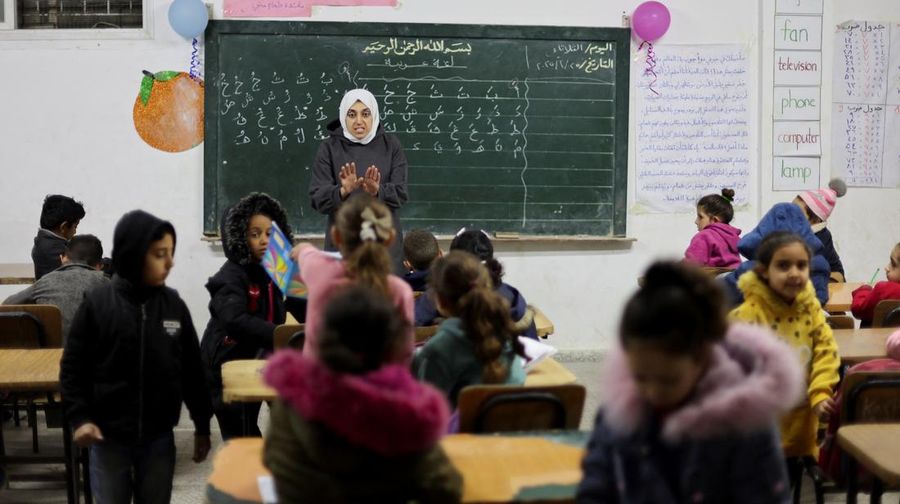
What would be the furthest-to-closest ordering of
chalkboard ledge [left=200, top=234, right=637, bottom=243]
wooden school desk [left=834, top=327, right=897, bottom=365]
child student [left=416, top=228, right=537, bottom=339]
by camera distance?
1. chalkboard ledge [left=200, top=234, right=637, bottom=243]
2. child student [left=416, top=228, right=537, bottom=339]
3. wooden school desk [left=834, top=327, right=897, bottom=365]

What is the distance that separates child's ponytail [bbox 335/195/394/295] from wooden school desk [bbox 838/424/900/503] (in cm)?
121

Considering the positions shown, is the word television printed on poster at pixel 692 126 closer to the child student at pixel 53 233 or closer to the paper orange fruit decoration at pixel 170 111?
the paper orange fruit decoration at pixel 170 111

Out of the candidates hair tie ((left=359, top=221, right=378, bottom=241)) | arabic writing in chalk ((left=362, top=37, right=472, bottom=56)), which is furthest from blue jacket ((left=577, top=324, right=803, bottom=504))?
arabic writing in chalk ((left=362, top=37, right=472, bottom=56))

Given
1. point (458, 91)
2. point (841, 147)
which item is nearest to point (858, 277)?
point (841, 147)

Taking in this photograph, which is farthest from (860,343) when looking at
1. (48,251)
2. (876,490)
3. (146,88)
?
(146,88)

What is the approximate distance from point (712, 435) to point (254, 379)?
68.1 inches

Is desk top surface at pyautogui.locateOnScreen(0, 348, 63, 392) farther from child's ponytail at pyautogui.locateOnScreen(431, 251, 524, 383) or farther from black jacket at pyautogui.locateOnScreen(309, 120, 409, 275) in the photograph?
black jacket at pyautogui.locateOnScreen(309, 120, 409, 275)

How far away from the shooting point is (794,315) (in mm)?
3082

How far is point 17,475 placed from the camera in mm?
4258

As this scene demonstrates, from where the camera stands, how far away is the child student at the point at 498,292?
3.69 meters

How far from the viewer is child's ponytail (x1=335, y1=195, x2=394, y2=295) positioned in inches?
102

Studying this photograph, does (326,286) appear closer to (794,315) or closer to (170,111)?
(794,315)

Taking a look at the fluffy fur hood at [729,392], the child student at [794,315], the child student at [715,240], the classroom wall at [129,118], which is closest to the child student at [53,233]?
the classroom wall at [129,118]

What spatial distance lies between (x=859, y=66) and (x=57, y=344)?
540 centimetres
